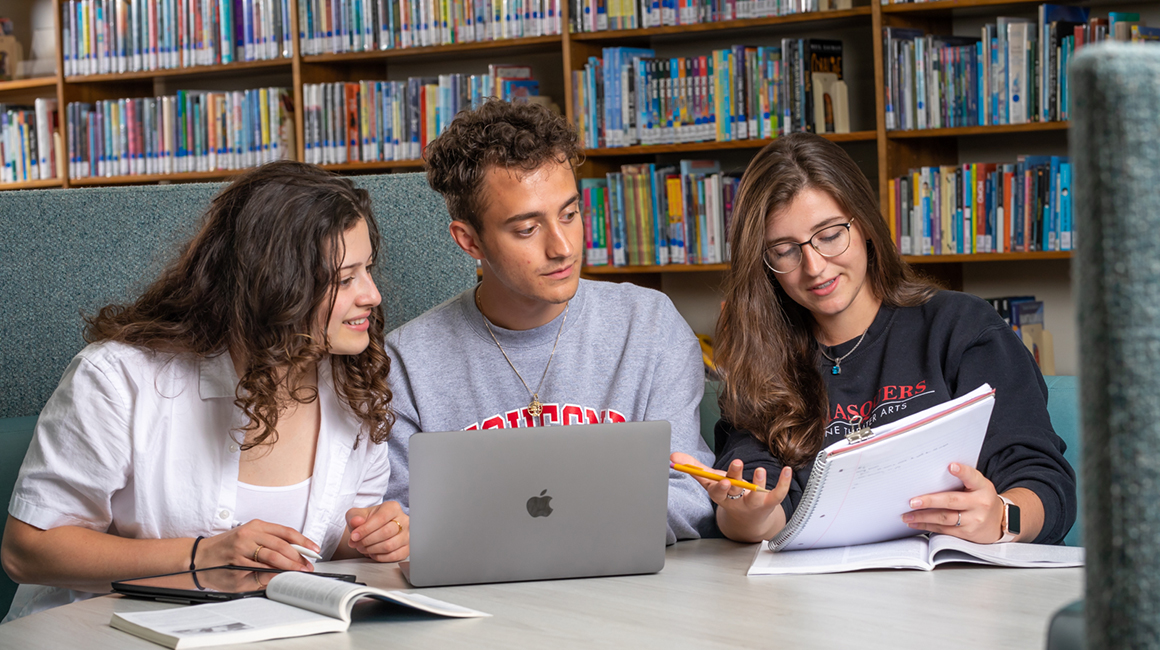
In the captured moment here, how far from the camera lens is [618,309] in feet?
5.60

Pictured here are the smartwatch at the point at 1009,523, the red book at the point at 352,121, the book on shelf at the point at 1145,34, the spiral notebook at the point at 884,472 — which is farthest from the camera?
the red book at the point at 352,121

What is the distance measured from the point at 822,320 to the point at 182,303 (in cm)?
99

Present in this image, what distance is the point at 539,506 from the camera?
1125 millimetres

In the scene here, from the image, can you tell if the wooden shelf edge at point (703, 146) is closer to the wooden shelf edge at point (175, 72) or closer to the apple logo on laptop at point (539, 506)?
the wooden shelf edge at point (175, 72)

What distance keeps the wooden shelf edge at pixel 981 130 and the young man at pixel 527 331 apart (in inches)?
55.4

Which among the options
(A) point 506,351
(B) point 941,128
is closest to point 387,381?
(A) point 506,351

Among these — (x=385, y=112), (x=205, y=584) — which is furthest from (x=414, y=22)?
(x=205, y=584)

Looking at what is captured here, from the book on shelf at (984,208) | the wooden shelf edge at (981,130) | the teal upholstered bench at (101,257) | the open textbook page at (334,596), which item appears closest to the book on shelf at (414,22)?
the wooden shelf edge at (981,130)

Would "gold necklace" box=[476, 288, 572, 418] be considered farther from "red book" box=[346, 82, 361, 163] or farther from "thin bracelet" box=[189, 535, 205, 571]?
"red book" box=[346, 82, 361, 163]

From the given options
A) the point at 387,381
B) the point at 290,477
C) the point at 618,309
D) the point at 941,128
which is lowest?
the point at 290,477

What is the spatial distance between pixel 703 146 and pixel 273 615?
228 centimetres

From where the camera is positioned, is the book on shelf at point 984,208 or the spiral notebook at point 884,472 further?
the book on shelf at point 984,208

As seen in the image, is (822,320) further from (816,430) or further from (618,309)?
(618,309)

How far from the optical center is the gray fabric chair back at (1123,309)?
0.85ft
